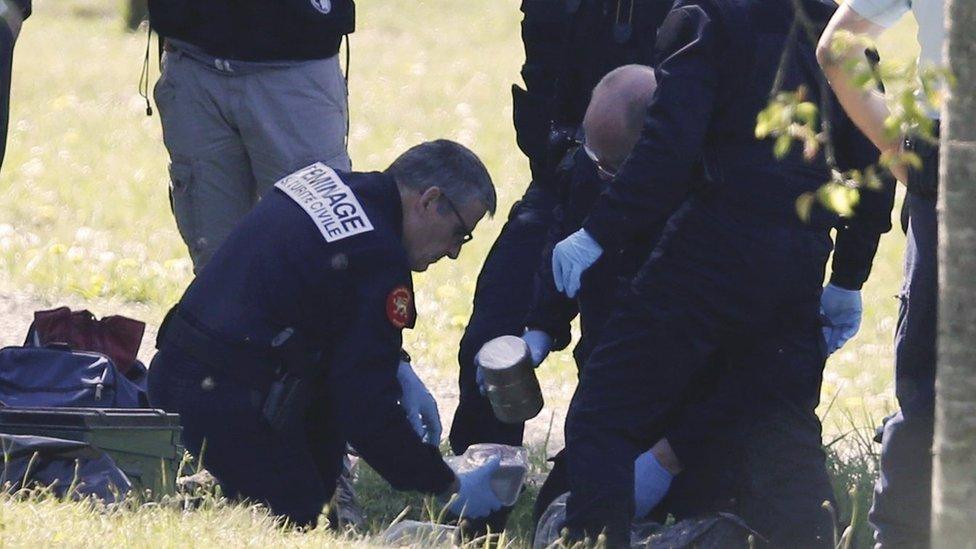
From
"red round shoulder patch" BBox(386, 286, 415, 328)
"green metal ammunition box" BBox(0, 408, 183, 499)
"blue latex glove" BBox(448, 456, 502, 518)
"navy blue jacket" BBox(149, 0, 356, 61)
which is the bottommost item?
"blue latex glove" BBox(448, 456, 502, 518)

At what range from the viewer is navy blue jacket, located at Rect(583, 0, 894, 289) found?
3924 millimetres

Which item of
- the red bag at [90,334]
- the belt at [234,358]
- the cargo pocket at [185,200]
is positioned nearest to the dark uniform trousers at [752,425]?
the belt at [234,358]

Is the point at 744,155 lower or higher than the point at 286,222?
higher

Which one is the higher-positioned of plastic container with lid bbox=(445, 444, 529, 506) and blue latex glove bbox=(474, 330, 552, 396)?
blue latex glove bbox=(474, 330, 552, 396)

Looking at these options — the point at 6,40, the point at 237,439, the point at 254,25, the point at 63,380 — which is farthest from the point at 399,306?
the point at 254,25

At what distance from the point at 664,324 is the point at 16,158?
740 cm

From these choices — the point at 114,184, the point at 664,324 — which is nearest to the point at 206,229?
the point at 664,324

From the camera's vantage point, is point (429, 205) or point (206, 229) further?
point (206, 229)

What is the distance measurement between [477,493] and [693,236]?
2.76ft

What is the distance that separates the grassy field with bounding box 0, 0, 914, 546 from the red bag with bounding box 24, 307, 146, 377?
0.87m

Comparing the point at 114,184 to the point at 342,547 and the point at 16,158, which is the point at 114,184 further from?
the point at 342,547

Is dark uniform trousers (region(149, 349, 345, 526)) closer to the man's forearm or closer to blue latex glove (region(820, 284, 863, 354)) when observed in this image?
blue latex glove (region(820, 284, 863, 354))

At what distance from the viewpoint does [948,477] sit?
2.45 meters

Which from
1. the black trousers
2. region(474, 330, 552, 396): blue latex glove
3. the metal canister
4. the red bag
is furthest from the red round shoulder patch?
the red bag
